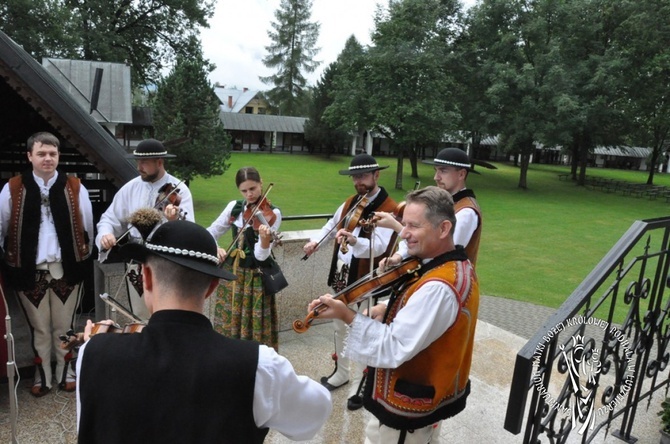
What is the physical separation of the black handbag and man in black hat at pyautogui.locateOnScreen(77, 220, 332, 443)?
2.60 meters

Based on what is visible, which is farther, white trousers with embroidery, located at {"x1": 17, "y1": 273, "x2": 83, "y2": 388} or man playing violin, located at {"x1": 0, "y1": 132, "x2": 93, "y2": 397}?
white trousers with embroidery, located at {"x1": 17, "y1": 273, "x2": 83, "y2": 388}

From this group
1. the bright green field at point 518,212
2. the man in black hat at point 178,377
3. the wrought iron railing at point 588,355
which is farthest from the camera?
the bright green field at point 518,212

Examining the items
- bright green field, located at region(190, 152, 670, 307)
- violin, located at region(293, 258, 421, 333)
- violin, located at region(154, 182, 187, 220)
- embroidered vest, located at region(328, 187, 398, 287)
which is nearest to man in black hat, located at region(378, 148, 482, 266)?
embroidered vest, located at region(328, 187, 398, 287)

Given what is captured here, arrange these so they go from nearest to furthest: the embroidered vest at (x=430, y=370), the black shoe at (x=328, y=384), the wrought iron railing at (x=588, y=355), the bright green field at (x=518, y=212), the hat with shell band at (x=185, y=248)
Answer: the hat with shell band at (x=185, y=248)
the wrought iron railing at (x=588, y=355)
the embroidered vest at (x=430, y=370)
the black shoe at (x=328, y=384)
the bright green field at (x=518, y=212)

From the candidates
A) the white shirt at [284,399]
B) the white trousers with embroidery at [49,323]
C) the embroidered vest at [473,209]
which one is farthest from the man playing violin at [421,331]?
the white trousers with embroidery at [49,323]

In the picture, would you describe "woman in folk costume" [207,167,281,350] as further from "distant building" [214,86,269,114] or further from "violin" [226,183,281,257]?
"distant building" [214,86,269,114]

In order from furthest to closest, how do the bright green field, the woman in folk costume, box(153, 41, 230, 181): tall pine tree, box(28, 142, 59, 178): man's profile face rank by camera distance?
box(153, 41, 230, 181): tall pine tree < the bright green field < the woman in folk costume < box(28, 142, 59, 178): man's profile face

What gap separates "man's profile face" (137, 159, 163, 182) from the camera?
4422mm

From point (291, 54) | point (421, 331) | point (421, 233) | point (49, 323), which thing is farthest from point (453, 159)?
point (291, 54)

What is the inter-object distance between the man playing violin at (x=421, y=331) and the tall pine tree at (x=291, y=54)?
2207 inches

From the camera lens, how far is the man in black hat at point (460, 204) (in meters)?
3.72

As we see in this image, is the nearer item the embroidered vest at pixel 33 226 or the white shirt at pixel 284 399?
the white shirt at pixel 284 399

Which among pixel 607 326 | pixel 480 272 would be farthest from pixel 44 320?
pixel 480 272

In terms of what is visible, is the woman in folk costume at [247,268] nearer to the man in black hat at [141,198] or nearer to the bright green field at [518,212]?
the man in black hat at [141,198]
